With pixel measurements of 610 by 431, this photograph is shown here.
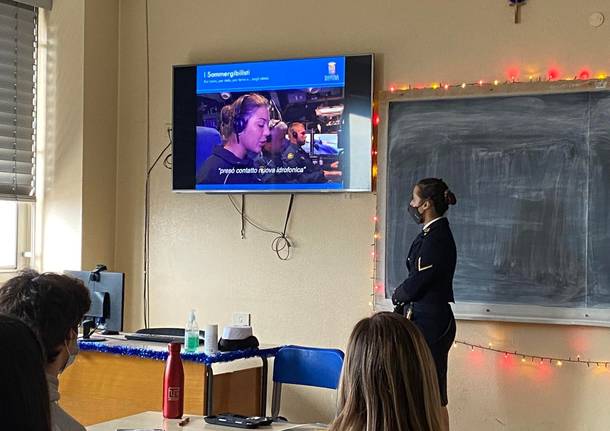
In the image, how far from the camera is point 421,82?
5.11 m

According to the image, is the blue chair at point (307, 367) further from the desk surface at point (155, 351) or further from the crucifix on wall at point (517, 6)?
the crucifix on wall at point (517, 6)

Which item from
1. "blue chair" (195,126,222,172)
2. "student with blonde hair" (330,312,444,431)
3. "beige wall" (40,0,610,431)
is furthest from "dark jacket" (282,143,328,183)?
"student with blonde hair" (330,312,444,431)

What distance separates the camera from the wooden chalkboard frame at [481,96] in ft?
15.3

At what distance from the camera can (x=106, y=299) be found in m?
4.59

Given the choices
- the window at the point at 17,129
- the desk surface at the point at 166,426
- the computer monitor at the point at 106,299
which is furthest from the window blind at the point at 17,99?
the desk surface at the point at 166,426

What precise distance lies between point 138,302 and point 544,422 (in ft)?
8.94

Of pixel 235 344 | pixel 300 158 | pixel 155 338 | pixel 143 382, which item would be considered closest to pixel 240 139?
pixel 300 158

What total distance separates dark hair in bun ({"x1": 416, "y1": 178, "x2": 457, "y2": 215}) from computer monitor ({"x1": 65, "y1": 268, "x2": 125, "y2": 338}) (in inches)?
62.7

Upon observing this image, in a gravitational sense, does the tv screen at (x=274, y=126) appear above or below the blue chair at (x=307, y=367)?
above

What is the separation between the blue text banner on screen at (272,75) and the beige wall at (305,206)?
13 centimetres

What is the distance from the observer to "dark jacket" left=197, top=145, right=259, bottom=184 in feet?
18.1

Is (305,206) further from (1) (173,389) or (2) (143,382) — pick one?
(1) (173,389)

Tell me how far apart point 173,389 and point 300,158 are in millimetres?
2526

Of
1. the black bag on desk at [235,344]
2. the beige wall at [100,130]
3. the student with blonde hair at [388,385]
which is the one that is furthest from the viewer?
the beige wall at [100,130]
